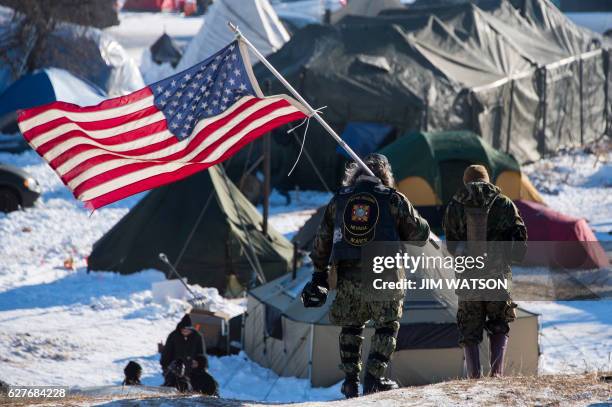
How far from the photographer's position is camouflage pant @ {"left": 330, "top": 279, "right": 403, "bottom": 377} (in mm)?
7109

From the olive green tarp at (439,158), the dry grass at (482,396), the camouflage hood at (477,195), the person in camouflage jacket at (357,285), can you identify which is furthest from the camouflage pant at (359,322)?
the olive green tarp at (439,158)

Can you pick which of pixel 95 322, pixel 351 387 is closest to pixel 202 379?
pixel 95 322

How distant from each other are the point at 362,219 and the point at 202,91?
2.08 m

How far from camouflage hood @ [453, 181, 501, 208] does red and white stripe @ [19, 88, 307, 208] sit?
53.6 inches

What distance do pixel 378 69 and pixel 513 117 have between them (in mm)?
3591

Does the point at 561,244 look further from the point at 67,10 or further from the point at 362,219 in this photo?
the point at 67,10

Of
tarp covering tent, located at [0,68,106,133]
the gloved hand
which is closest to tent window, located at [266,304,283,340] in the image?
the gloved hand

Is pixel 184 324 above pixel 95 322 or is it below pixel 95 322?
above

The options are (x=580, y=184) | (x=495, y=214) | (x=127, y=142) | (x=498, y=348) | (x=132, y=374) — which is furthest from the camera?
(x=580, y=184)

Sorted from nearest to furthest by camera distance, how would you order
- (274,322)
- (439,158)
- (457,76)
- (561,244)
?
(274,322)
(561,244)
(439,158)
(457,76)

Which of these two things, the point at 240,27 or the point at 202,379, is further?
the point at 240,27

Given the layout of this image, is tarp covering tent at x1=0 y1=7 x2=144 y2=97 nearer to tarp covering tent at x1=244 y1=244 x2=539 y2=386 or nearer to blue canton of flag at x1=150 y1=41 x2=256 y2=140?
tarp covering tent at x1=244 y1=244 x2=539 y2=386

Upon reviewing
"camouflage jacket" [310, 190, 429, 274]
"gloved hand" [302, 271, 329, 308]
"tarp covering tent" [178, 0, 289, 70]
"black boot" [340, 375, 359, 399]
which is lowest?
"black boot" [340, 375, 359, 399]

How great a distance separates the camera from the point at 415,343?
37.3ft
